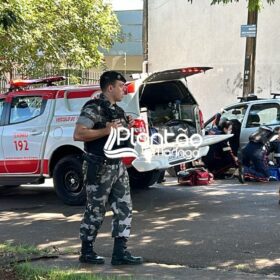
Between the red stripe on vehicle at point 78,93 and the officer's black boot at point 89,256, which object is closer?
the officer's black boot at point 89,256

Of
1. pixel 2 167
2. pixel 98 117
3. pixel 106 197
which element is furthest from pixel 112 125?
pixel 2 167

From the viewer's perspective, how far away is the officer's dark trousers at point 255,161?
36.6 ft

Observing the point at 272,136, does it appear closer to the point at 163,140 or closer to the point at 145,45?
the point at 163,140

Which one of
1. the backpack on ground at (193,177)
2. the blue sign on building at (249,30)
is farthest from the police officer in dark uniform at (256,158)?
the blue sign on building at (249,30)

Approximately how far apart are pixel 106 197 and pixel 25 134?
4187mm

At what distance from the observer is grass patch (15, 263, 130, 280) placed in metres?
4.87

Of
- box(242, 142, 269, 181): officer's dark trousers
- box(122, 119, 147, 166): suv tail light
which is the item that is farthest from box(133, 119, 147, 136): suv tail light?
box(242, 142, 269, 181): officer's dark trousers

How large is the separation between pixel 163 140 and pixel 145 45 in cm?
1269

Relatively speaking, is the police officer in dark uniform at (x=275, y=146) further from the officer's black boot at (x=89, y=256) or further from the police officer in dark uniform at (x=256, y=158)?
the officer's black boot at (x=89, y=256)

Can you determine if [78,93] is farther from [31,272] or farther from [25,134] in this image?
[31,272]

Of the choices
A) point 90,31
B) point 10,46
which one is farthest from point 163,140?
point 90,31

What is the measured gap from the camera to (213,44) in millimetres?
20859

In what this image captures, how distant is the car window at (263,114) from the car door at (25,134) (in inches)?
210

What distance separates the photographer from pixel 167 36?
2186 cm
